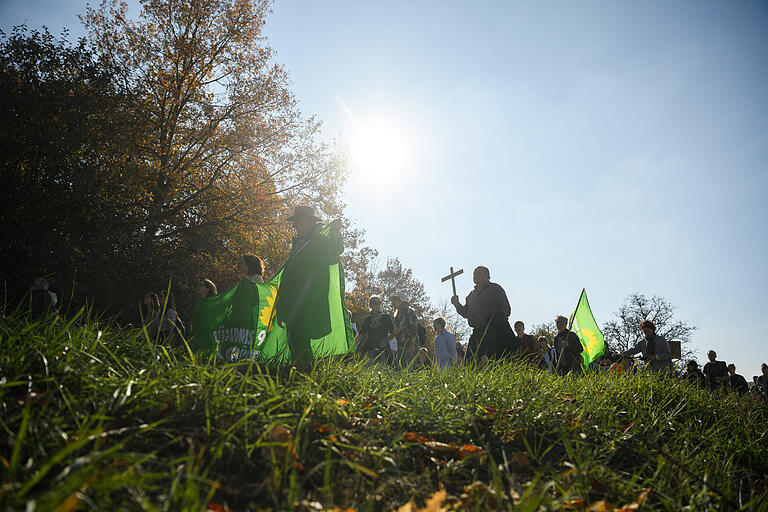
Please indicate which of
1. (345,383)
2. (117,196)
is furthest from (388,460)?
(117,196)

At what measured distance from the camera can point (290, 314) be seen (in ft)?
12.9

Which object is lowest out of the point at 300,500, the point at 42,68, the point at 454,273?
the point at 300,500

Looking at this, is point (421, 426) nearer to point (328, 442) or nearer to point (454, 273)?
point (328, 442)

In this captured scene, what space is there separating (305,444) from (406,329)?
556cm

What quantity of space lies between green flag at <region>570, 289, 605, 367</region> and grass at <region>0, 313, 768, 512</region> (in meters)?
3.92

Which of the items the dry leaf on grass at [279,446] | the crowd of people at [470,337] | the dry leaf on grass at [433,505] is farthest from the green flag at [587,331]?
the dry leaf on grass at [279,446]

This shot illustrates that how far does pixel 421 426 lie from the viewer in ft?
8.09

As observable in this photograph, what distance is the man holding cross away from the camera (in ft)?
18.5

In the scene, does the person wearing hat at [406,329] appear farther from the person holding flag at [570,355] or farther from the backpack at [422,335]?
the person holding flag at [570,355]

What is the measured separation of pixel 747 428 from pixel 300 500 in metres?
A: 4.11

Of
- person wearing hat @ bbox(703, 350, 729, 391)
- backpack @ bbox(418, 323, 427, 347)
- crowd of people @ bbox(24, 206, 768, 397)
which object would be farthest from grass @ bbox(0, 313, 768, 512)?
person wearing hat @ bbox(703, 350, 729, 391)

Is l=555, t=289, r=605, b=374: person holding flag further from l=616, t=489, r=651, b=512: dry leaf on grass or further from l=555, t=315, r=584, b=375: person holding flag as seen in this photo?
l=616, t=489, r=651, b=512: dry leaf on grass

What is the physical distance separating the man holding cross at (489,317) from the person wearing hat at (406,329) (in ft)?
5.17

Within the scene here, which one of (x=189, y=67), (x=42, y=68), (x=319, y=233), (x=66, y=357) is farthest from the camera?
Answer: (x=189, y=67)
